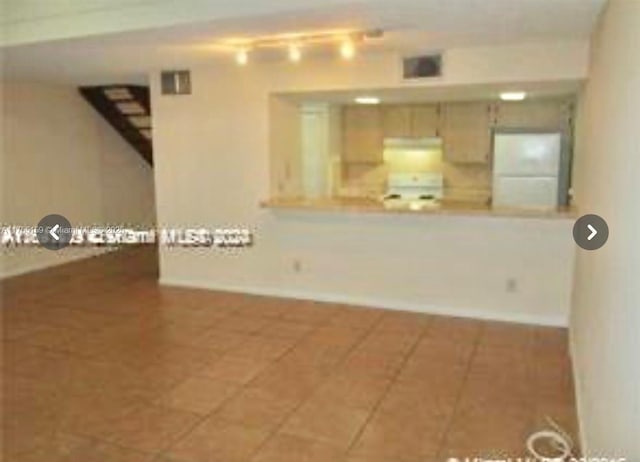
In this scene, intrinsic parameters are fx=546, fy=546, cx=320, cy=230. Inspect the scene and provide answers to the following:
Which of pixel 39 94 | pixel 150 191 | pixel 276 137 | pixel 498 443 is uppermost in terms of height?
pixel 39 94

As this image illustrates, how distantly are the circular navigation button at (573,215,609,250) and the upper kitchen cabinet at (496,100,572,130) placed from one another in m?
2.79

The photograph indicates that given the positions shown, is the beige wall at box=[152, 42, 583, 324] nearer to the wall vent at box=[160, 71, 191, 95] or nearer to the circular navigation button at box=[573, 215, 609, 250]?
the wall vent at box=[160, 71, 191, 95]

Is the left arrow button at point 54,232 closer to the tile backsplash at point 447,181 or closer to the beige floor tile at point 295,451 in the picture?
the tile backsplash at point 447,181

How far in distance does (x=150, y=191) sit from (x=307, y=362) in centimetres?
506

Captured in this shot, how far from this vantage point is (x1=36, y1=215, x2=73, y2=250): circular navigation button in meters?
6.44

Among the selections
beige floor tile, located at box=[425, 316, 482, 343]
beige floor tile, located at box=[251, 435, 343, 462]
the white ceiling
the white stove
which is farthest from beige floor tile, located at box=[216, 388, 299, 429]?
the white stove

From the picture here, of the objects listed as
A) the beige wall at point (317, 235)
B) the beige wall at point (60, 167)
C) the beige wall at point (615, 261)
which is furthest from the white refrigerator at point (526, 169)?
the beige wall at point (60, 167)

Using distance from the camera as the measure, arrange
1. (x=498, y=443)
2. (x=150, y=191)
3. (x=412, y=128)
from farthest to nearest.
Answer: (x=150, y=191) < (x=412, y=128) < (x=498, y=443)

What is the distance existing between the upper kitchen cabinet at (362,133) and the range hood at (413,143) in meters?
0.14

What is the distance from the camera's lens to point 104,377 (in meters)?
3.40

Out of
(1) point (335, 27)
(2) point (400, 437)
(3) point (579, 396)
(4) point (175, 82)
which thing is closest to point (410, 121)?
(4) point (175, 82)

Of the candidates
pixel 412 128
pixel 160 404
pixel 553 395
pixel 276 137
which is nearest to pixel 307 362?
pixel 160 404

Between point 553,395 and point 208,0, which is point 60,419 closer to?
point 208,0

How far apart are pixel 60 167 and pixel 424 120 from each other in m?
4.36
